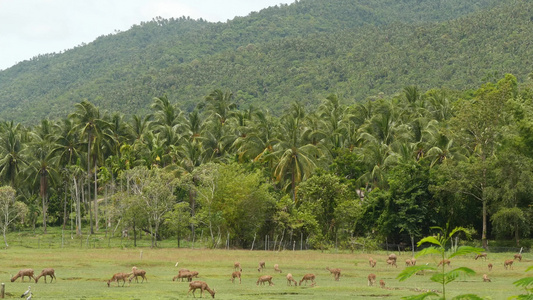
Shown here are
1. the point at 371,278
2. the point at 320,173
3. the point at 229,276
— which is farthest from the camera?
the point at 320,173

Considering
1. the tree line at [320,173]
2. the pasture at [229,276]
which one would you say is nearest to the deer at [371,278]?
the pasture at [229,276]

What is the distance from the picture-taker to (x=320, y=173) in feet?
238

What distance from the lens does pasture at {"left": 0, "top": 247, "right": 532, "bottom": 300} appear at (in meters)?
32.0

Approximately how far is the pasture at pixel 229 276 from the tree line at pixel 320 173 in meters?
9.05

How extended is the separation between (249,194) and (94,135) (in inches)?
1131

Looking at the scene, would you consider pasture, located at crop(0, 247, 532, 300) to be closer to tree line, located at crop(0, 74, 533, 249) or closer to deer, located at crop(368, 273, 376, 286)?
deer, located at crop(368, 273, 376, 286)

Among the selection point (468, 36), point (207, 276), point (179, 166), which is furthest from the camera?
point (468, 36)

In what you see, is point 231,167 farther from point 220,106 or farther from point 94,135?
point 220,106

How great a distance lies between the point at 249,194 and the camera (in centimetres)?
7112

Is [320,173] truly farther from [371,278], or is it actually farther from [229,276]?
[371,278]

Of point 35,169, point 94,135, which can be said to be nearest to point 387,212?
point 94,135

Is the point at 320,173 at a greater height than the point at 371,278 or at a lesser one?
greater

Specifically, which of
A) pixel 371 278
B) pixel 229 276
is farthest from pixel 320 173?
pixel 371 278

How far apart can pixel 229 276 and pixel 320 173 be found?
3238 cm
